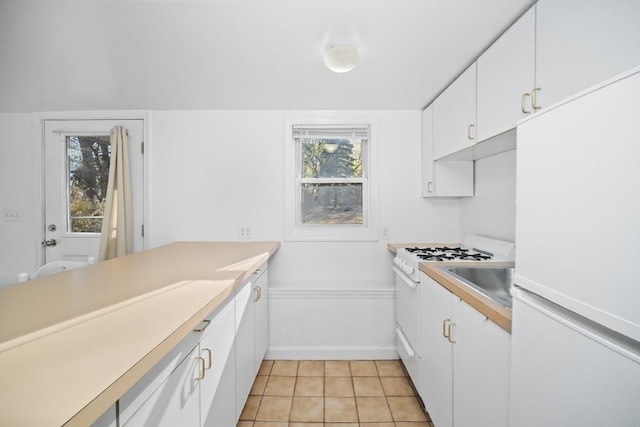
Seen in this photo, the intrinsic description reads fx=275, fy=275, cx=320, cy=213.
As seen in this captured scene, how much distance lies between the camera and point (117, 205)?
2.51 metres

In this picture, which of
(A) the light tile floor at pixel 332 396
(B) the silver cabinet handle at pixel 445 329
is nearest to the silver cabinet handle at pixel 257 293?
(A) the light tile floor at pixel 332 396

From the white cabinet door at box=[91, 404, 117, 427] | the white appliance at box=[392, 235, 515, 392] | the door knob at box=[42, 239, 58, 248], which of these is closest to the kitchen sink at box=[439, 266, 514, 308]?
the white appliance at box=[392, 235, 515, 392]

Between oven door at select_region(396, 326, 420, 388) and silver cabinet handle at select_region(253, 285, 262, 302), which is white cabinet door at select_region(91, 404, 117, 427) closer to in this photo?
silver cabinet handle at select_region(253, 285, 262, 302)

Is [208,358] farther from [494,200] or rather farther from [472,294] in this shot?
[494,200]

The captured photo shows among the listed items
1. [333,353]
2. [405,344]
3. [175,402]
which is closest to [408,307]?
[405,344]

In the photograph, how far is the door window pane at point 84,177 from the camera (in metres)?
2.65

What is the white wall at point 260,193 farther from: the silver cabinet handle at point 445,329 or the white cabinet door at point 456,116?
the silver cabinet handle at point 445,329

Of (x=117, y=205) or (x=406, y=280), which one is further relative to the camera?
(x=117, y=205)

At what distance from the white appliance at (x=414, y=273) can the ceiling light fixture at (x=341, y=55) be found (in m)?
1.30

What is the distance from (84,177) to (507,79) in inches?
137

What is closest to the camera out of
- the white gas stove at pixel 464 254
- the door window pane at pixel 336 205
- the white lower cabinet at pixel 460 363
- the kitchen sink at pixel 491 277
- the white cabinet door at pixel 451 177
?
the white lower cabinet at pixel 460 363

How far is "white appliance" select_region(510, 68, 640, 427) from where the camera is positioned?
0.50 meters

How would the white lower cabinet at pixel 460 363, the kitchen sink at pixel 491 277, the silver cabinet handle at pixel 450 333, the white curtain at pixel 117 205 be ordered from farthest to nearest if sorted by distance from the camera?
the white curtain at pixel 117 205 < the kitchen sink at pixel 491 277 < the silver cabinet handle at pixel 450 333 < the white lower cabinet at pixel 460 363

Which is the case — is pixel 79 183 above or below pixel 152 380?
above
